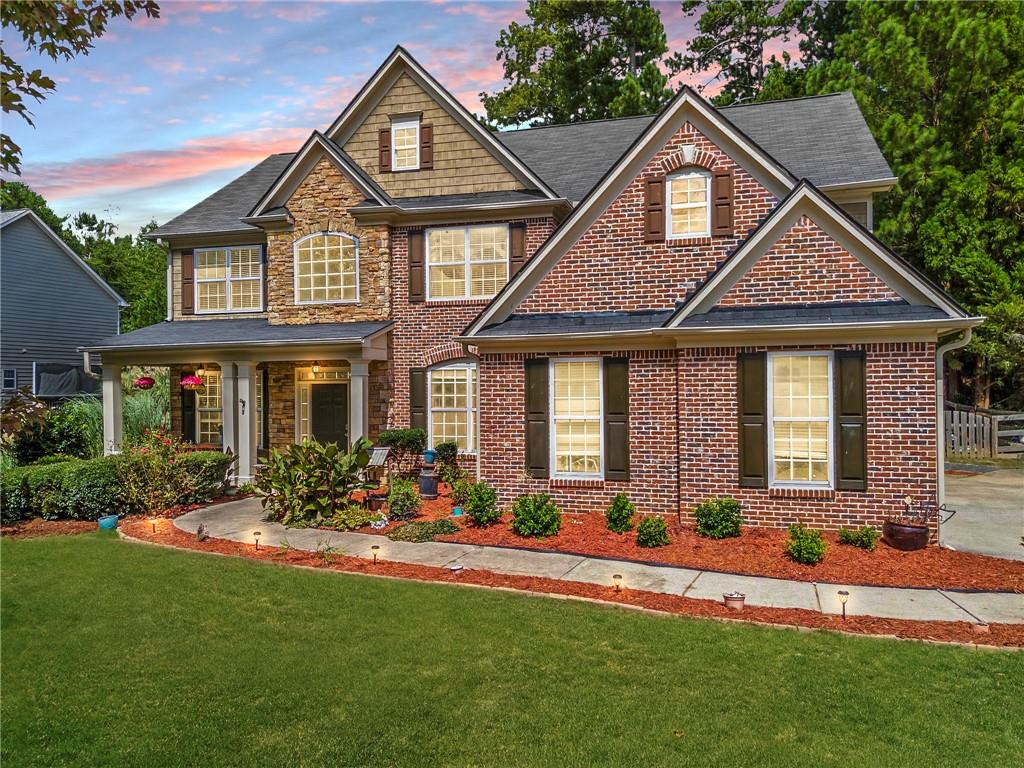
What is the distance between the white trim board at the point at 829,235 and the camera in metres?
10.0

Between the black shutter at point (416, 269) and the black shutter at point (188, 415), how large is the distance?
6.97 metres

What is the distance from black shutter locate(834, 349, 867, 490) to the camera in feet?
32.8

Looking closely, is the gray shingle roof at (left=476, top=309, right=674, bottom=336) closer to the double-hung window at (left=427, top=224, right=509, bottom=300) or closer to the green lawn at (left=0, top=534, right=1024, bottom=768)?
the double-hung window at (left=427, top=224, right=509, bottom=300)

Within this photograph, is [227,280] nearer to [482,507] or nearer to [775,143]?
[482,507]

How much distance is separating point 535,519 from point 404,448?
17.9 ft

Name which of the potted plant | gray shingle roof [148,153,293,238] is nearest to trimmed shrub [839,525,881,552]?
the potted plant

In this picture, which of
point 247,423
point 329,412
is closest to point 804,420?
point 329,412

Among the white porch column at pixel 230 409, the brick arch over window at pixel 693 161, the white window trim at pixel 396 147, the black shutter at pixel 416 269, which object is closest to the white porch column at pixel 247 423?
the white porch column at pixel 230 409

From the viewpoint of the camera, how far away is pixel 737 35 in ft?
115

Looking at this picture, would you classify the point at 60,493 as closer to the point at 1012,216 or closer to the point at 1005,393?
the point at 1012,216

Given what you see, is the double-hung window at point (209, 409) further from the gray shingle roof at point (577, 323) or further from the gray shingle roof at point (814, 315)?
the gray shingle roof at point (814, 315)

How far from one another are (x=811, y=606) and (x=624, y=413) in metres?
4.66

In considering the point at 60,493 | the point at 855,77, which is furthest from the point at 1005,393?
the point at 60,493

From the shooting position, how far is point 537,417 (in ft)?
38.9
